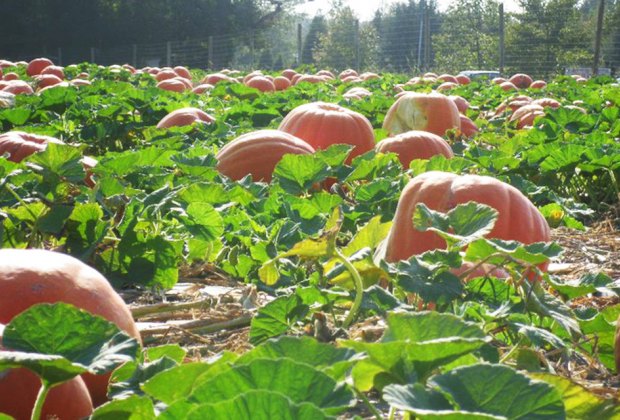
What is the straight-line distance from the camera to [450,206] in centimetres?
241

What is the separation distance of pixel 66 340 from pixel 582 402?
68 centimetres

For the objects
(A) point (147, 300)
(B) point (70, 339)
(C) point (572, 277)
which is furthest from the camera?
(C) point (572, 277)

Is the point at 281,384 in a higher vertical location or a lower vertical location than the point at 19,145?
higher

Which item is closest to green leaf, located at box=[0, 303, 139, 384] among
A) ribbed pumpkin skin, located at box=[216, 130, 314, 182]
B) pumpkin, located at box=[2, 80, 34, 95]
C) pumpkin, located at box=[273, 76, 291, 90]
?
ribbed pumpkin skin, located at box=[216, 130, 314, 182]

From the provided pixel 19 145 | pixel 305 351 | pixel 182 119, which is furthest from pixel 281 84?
pixel 305 351

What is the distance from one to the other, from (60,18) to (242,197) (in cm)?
4034

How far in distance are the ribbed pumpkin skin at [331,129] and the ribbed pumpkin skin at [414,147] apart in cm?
22

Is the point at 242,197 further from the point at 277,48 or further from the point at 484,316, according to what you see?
the point at 277,48

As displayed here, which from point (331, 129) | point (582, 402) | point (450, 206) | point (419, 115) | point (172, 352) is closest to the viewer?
point (582, 402)

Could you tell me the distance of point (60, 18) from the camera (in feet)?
135

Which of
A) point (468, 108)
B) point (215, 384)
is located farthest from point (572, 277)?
point (468, 108)

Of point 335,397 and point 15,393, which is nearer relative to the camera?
point 335,397

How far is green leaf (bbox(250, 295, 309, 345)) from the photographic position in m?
1.67

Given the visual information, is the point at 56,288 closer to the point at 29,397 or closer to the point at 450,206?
the point at 29,397
